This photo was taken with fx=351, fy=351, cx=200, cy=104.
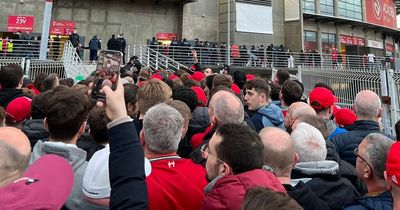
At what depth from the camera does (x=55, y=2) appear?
80.8ft

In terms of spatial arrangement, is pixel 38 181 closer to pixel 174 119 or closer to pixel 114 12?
pixel 174 119

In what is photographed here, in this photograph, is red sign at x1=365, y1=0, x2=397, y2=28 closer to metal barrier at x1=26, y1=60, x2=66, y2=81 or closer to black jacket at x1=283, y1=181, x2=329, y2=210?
metal barrier at x1=26, y1=60, x2=66, y2=81

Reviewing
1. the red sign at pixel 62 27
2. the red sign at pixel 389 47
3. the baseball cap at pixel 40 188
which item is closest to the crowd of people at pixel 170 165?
the baseball cap at pixel 40 188

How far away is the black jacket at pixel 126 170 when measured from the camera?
5.35ft

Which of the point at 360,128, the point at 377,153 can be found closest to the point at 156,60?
the point at 360,128

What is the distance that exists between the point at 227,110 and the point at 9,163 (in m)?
1.98

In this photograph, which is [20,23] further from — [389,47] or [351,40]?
[389,47]

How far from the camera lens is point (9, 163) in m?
1.59

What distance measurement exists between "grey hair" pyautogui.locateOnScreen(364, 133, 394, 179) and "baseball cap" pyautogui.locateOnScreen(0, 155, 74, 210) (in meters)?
2.01

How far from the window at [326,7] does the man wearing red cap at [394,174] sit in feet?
122

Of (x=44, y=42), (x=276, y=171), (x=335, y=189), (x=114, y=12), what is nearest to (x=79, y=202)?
(x=276, y=171)

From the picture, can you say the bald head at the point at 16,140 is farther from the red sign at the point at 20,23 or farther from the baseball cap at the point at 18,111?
the red sign at the point at 20,23

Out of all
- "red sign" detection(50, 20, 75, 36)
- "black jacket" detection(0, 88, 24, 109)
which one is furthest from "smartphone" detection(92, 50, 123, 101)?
"red sign" detection(50, 20, 75, 36)

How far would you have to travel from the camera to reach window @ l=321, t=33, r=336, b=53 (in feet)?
122
